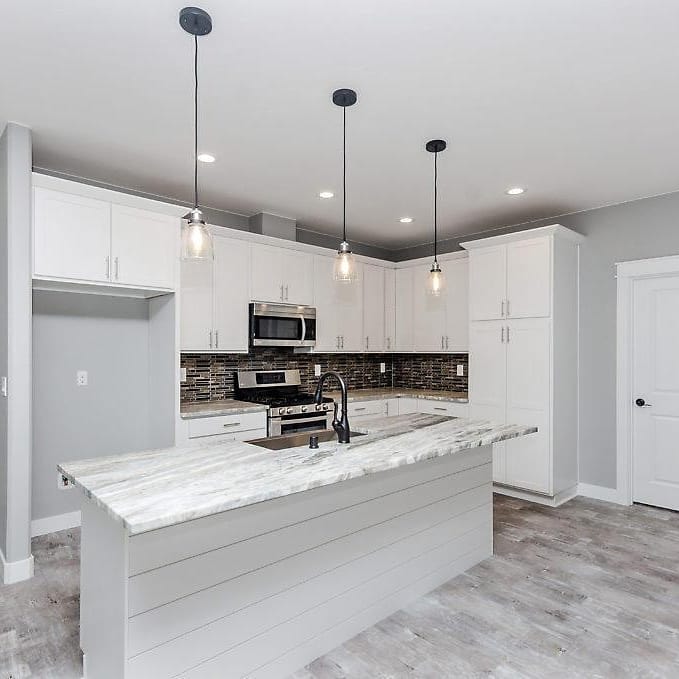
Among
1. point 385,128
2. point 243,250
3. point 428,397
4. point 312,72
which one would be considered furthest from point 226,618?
point 428,397

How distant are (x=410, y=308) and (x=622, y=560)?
3.28 metres

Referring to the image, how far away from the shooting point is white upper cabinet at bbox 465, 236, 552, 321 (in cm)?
434

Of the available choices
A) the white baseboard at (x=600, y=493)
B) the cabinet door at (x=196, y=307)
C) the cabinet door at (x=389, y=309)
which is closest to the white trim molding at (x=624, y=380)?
the white baseboard at (x=600, y=493)

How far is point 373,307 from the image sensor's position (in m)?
5.70

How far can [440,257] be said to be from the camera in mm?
5465

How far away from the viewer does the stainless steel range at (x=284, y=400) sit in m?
4.25

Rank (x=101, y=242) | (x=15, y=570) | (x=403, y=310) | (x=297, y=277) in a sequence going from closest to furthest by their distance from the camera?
(x=15, y=570) → (x=101, y=242) → (x=297, y=277) → (x=403, y=310)

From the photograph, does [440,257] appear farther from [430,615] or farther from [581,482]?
[430,615]

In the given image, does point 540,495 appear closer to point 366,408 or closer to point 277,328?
point 366,408

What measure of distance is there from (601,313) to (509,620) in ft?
9.76

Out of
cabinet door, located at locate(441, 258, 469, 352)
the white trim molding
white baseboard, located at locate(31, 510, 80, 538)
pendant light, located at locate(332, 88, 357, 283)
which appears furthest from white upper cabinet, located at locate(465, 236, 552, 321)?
white baseboard, located at locate(31, 510, 80, 538)

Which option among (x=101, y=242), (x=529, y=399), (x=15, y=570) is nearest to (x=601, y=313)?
(x=529, y=399)

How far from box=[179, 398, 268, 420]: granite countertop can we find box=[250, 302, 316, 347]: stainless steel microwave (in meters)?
0.59

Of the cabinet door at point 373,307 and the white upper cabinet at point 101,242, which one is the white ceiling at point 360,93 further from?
the cabinet door at point 373,307
